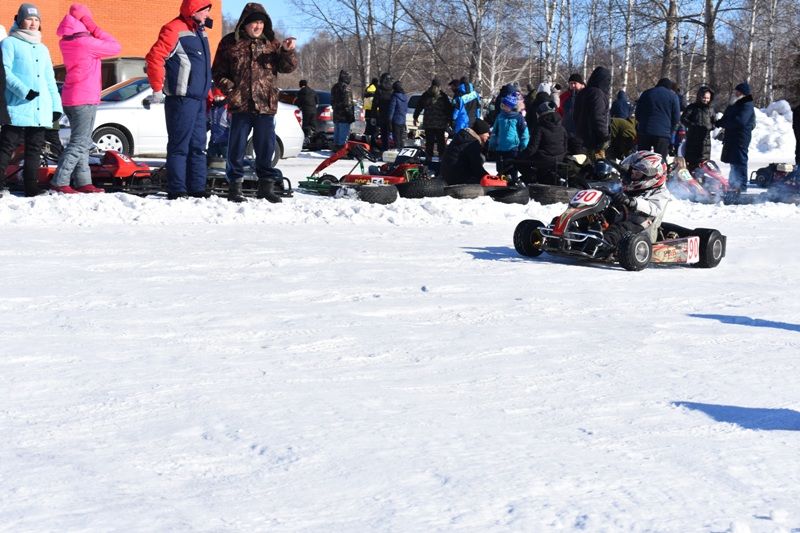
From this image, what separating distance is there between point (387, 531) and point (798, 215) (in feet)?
34.7

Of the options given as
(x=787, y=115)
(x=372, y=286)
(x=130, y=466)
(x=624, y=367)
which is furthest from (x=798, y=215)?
(x=787, y=115)

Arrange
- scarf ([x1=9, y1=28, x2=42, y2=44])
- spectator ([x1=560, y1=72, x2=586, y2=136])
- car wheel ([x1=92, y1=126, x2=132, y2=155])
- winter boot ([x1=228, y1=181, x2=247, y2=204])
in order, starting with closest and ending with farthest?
1. scarf ([x1=9, y1=28, x2=42, y2=44])
2. winter boot ([x1=228, y1=181, x2=247, y2=204])
3. spectator ([x1=560, y1=72, x2=586, y2=136])
4. car wheel ([x1=92, y1=126, x2=132, y2=155])

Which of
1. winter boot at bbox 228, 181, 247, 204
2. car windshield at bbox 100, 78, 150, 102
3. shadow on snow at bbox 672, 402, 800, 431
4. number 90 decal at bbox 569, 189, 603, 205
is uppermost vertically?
car windshield at bbox 100, 78, 150, 102

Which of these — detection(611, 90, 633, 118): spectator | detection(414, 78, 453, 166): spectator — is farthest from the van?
detection(611, 90, 633, 118): spectator

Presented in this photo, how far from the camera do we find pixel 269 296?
646 cm

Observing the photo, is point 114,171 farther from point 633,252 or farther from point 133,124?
point 633,252

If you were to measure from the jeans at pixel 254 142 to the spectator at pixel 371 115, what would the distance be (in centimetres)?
1076

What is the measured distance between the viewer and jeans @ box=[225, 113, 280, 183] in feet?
34.4

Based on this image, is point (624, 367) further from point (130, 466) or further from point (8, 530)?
point (8, 530)

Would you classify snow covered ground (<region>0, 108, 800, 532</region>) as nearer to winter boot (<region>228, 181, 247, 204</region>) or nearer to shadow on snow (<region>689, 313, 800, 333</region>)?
shadow on snow (<region>689, 313, 800, 333</region>)

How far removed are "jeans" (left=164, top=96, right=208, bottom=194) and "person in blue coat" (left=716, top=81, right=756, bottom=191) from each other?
303 inches

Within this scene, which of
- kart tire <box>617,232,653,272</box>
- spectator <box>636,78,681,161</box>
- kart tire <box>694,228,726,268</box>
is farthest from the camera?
spectator <box>636,78,681,161</box>

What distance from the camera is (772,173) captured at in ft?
54.7

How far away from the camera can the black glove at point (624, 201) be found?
8258 millimetres
